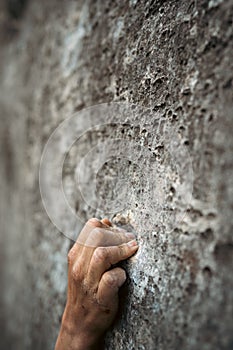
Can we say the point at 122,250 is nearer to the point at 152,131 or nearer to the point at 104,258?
the point at 104,258

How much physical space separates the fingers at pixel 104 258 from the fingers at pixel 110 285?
0.01 metres

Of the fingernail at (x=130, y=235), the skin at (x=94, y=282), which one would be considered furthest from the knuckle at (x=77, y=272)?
the fingernail at (x=130, y=235)

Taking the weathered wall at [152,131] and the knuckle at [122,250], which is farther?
the knuckle at [122,250]

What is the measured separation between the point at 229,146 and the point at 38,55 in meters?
0.96

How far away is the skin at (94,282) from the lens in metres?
0.69

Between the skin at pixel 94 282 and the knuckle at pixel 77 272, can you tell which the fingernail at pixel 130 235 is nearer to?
the skin at pixel 94 282

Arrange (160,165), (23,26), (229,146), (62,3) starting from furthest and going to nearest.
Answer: (23,26), (62,3), (160,165), (229,146)

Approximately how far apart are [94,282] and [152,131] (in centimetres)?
27

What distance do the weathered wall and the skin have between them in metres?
0.03

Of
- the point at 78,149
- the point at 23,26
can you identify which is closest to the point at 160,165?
the point at 78,149

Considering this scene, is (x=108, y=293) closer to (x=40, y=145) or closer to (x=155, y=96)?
(x=155, y=96)

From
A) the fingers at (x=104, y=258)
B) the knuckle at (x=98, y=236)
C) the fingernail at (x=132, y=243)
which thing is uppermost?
the knuckle at (x=98, y=236)

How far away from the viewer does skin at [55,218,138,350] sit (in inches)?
27.1

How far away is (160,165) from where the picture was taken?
660mm
